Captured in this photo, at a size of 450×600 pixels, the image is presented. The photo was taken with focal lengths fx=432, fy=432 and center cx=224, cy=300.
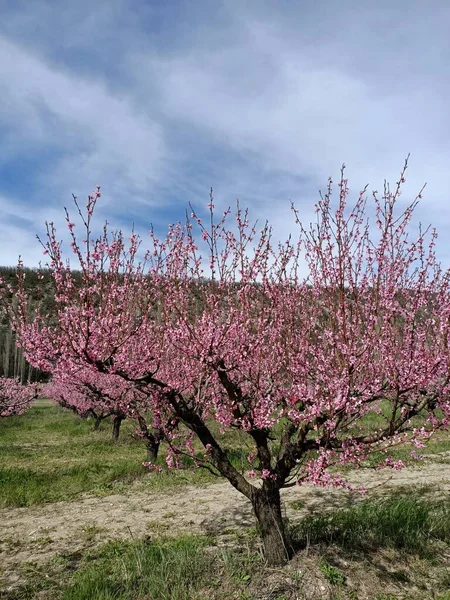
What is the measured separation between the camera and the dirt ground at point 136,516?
6.82m

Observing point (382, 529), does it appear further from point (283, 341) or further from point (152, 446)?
point (152, 446)

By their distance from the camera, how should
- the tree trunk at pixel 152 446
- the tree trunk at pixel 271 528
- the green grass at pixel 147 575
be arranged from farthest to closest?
1. the tree trunk at pixel 152 446
2. the tree trunk at pixel 271 528
3. the green grass at pixel 147 575

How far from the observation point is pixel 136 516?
27.0ft

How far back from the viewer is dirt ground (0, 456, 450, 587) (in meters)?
6.82

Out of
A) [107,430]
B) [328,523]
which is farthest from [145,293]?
[107,430]

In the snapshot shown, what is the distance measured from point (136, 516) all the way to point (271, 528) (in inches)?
152

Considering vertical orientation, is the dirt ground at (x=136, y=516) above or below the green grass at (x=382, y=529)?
below

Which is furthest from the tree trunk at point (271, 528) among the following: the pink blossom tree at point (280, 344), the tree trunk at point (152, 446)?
the tree trunk at point (152, 446)

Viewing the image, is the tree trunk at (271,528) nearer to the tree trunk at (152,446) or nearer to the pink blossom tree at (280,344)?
the pink blossom tree at (280,344)

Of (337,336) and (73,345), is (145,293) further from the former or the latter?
(337,336)

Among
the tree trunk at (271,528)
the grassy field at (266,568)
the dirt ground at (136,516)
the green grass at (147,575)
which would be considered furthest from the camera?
the dirt ground at (136,516)

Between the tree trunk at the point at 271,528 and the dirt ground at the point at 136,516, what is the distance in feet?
4.44

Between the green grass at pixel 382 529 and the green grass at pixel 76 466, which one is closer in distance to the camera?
the green grass at pixel 382 529

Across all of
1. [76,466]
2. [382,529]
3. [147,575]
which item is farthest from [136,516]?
[76,466]
